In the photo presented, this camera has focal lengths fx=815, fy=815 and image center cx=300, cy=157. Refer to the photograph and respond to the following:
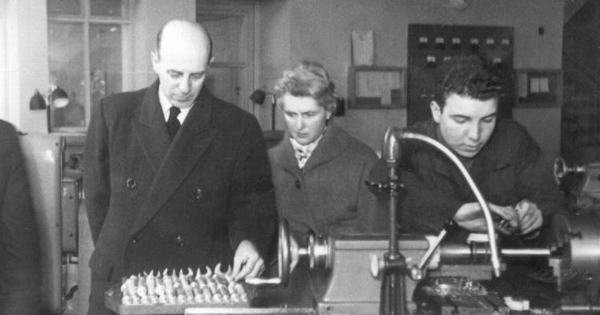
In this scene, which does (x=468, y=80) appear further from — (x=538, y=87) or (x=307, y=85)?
(x=538, y=87)

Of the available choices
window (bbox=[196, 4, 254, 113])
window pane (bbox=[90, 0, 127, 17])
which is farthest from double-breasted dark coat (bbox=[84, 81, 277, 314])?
window (bbox=[196, 4, 254, 113])

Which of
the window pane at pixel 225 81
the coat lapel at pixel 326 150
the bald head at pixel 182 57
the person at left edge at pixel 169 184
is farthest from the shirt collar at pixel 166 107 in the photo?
the window pane at pixel 225 81

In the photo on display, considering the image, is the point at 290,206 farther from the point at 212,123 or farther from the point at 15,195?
the point at 15,195

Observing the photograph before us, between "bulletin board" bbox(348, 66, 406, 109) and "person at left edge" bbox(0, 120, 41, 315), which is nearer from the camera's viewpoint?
"person at left edge" bbox(0, 120, 41, 315)

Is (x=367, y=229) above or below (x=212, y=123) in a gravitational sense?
below

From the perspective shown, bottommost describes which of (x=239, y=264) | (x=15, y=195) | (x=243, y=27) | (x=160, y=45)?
(x=239, y=264)

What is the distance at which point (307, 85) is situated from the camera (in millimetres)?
2705

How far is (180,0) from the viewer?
23.1ft

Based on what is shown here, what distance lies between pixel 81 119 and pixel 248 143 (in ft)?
17.4

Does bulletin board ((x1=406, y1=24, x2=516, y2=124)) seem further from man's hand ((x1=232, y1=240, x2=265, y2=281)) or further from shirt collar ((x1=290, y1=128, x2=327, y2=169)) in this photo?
man's hand ((x1=232, y1=240, x2=265, y2=281))

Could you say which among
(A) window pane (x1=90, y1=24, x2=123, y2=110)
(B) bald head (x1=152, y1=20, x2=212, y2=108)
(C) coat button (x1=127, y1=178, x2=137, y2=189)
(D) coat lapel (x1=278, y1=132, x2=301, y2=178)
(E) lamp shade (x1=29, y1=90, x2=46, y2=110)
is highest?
(A) window pane (x1=90, y1=24, x2=123, y2=110)

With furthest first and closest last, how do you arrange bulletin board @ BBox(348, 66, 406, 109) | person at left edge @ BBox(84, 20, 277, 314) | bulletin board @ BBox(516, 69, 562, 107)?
1. bulletin board @ BBox(516, 69, 562, 107)
2. bulletin board @ BBox(348, 66, 406, 109)
3. person at left edge @ BBox(84, 20, 277, 314)

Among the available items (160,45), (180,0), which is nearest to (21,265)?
(160,45)

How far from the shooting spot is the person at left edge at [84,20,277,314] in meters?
2.51
